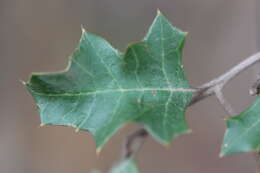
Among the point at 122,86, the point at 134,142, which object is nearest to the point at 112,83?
the point at 122,86

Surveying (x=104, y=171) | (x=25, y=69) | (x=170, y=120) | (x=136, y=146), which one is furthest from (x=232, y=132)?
(x=25, y=69)

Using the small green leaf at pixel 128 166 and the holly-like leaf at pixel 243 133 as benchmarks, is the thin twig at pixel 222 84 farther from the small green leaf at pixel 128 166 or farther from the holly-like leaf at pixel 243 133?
the small green leaf at pixel 128 166

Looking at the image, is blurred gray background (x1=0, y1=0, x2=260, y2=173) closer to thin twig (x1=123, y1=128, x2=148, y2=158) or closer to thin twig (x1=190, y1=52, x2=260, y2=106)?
thin twig (x1=123, y1=128, x2=148, y2=158)

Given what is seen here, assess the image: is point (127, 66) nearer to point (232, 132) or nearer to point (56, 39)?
point (232, 132)

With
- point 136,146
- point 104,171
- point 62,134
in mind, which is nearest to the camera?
point 136,146

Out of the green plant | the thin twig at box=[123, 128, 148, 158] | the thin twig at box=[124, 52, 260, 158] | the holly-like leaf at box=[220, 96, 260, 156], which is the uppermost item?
the green plant

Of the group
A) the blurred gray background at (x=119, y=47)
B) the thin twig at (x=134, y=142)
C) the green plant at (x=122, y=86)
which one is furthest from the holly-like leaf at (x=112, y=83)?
the blurred gray background at (x=119, y=47)

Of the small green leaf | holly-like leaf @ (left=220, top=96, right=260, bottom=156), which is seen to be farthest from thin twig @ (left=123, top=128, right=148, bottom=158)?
holly-like leaf @ (left=220, top=96, right=260, bottom=156)
